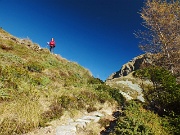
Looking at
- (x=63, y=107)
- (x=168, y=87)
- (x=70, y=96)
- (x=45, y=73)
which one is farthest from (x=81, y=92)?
(x=168, y=87)

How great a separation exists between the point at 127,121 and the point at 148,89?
5.99m

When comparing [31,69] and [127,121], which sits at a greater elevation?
[31,69]

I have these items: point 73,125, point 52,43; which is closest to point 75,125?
point 73,125

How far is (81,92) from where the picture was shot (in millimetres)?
14352

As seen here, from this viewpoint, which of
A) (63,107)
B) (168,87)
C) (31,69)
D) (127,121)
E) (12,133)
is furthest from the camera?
(31,69)

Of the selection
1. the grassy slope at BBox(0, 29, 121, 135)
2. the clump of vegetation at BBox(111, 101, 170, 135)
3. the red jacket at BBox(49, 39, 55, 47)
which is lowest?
the clump of vegetation at BBox(111, 101, 170, 135)

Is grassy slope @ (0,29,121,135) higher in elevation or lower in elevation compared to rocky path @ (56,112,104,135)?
higher

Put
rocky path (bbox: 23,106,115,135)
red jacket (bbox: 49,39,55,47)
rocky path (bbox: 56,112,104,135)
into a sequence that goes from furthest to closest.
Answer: red jacket (bbox: 49,39,55,47)
rocky path (bbox: 56,112,104,135)
rocky path (bbox: 23,106,115,135)


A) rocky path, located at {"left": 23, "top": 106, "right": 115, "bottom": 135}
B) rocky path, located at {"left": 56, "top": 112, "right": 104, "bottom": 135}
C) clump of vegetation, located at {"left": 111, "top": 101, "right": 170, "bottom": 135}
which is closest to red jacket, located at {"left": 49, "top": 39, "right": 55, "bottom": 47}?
rocky path, located at {"left": 23, "top": 106, "right": 115, "bottom": 135}

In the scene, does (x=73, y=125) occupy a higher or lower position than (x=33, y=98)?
lower

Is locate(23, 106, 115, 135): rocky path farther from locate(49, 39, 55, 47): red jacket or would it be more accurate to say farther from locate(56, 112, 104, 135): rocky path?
locate(49, 39, 55, 47): red jacket

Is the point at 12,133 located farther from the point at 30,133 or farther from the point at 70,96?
the point at 70,96

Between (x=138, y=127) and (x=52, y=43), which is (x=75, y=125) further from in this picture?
(x=52, y=43)

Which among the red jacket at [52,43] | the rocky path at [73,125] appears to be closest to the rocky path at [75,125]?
the rocky path at [73,125]
